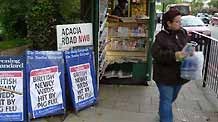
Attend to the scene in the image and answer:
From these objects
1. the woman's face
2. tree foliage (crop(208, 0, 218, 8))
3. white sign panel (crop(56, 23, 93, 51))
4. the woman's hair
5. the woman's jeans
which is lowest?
the woman's jeans

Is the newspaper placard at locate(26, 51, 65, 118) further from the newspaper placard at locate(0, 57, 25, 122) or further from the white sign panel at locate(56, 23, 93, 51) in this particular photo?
the white sign panel at locate(56, 23, 93, 51)

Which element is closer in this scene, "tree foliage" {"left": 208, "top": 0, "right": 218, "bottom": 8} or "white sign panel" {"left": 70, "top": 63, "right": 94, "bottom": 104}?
"white sign panel" {"left": 70, "top": 63, "right": 94, "bottom": 104}

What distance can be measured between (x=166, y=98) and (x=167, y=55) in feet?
2.12

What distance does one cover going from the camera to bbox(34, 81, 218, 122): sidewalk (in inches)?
231

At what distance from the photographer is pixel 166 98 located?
5.07 meters

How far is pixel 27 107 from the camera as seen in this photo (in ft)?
17.4

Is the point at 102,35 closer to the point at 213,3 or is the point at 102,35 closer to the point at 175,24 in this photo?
the point at 175,24

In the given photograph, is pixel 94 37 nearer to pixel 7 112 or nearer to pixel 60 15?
pixel 60 15

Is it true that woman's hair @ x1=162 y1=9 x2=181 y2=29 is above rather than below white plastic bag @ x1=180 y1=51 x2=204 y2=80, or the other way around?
above

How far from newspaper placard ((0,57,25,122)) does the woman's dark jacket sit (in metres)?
1.80

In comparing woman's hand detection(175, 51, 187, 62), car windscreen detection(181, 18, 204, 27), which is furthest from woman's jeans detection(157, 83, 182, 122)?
car windscreen detection(181, 18, 204, 27)

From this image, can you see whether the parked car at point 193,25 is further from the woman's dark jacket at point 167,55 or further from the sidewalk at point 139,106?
the woman's dark jacket at point 167,55

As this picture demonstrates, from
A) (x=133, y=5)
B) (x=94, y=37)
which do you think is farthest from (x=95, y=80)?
(x=133, y=5)

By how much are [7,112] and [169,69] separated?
222 centimetres
